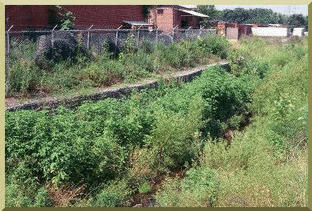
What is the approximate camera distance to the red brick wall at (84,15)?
15.4 m

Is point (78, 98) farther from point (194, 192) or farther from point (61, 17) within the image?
point (61, 17)

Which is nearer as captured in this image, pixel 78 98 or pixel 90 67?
pixel 78 98

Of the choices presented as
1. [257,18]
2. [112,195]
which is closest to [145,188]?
[112,195]

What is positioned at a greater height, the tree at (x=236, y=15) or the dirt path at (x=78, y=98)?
the tree at (x=236, y=15)

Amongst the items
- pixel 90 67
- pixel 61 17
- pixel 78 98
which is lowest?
pixel 78 98

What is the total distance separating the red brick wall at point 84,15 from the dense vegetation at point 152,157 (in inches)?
267

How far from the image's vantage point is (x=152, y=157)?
8711 mm

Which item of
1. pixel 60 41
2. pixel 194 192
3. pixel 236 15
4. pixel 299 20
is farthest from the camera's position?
pixel 236 15

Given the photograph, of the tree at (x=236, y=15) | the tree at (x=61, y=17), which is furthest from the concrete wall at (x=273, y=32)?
the tree at (x=61, y=17)

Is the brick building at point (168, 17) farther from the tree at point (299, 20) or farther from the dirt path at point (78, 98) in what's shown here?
the tree at point (299, 20)

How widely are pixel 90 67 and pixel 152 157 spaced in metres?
5.22

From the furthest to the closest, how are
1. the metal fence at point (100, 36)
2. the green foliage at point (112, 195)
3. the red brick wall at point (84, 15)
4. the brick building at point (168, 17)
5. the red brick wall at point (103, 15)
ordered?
the brick building at point (168, 17), the red brick wall at point (103, 15), the red brick wall at point (84, 15), the metal fence at point (100, 36), the green foliage at point (112, 195)

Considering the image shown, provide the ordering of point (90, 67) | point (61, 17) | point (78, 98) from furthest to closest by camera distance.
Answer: point (61, 17)
point (90, 67)
point (78, 98)

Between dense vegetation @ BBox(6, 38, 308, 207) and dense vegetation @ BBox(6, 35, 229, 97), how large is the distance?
4.94 ft
